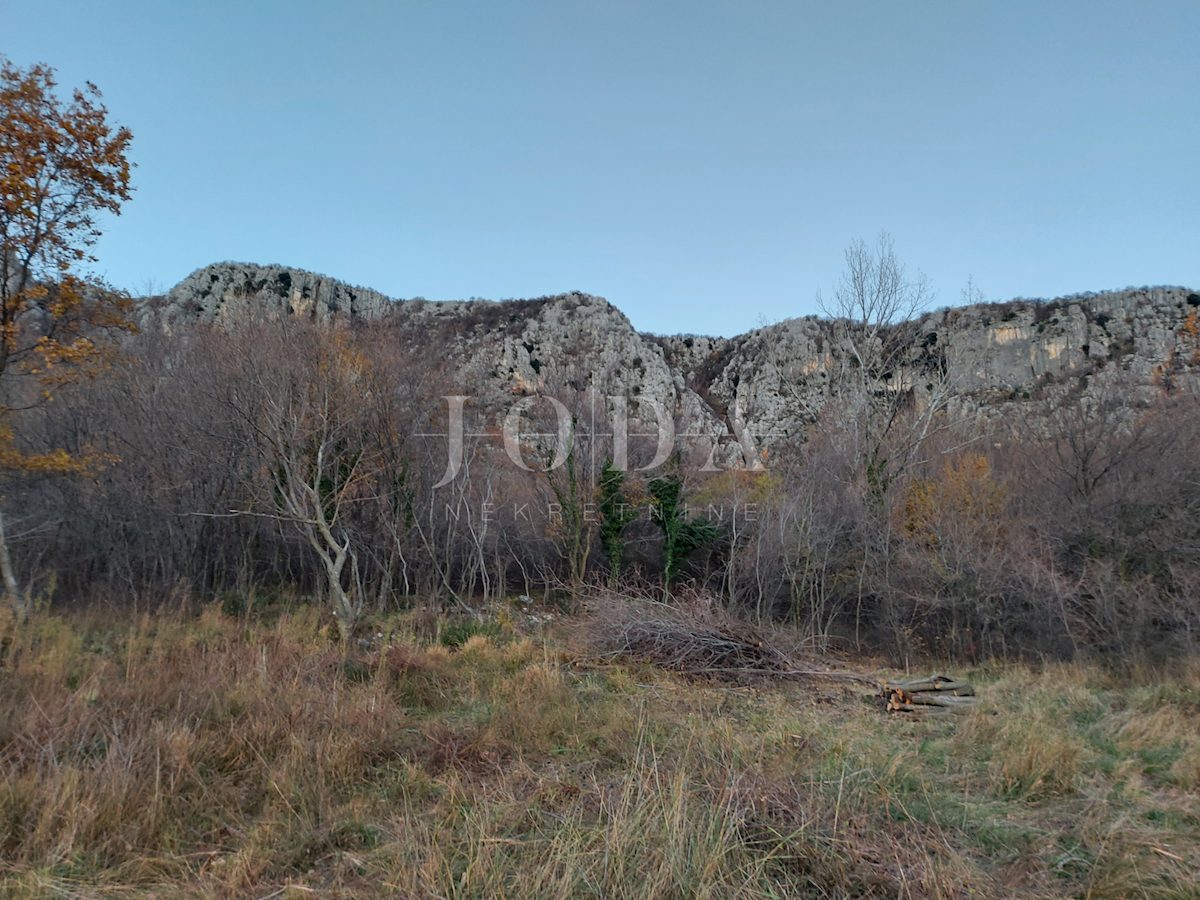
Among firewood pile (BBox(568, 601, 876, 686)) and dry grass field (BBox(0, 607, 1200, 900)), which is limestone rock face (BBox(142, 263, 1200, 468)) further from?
dry grass field (BBox(0, 607, 1200, 900))

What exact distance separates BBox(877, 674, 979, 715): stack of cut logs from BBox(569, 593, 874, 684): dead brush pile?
61 centimetres

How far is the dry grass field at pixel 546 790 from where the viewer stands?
2914mm

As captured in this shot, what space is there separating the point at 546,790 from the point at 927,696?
18.3 ft

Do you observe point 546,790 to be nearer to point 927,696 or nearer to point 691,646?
point 691,646

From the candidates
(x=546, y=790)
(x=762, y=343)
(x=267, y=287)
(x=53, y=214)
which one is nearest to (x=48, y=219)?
(x=53, y=214)

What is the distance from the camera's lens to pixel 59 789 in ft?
11.3

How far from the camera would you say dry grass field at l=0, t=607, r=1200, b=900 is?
115 inches

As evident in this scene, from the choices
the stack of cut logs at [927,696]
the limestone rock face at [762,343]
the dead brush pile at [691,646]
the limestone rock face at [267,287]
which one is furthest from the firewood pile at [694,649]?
the limestone rock face at [267,287]

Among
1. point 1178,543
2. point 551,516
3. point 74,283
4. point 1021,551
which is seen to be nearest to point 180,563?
point 74,283

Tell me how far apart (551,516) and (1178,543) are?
16.4m

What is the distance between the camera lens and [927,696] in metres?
7.23

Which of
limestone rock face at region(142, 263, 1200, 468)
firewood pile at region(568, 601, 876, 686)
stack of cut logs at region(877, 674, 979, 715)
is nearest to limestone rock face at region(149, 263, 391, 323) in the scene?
limestone rock face at region(142, 263, 1200, 468)

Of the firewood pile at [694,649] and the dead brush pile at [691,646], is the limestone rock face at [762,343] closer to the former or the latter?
the dead brush pile at [691,646]

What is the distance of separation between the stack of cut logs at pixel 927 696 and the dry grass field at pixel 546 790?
1.00ft
